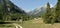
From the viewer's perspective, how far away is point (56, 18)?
54.9 m

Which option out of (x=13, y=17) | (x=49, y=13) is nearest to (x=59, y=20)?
(x=49, y=13)

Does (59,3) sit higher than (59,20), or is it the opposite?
(59,3)

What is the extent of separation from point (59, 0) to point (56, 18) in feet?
26.8

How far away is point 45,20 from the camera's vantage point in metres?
56.3

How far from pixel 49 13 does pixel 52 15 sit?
3.73 metres

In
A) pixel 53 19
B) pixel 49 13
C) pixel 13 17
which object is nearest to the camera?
pixel 53 19

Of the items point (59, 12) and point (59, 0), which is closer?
point (59, 12)

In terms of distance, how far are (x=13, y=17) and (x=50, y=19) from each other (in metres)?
56.7

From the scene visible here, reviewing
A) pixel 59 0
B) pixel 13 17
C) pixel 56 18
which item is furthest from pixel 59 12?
pixel 13 17

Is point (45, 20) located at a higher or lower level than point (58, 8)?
lower

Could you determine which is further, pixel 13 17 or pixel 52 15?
pixel 13 17

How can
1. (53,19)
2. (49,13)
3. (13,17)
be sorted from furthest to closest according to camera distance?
1. (13,17)
2. (49,13)
3. (53,19)

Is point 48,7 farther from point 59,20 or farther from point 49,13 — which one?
point 59,20

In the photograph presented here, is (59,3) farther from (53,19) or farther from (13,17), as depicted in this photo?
(13,17)
